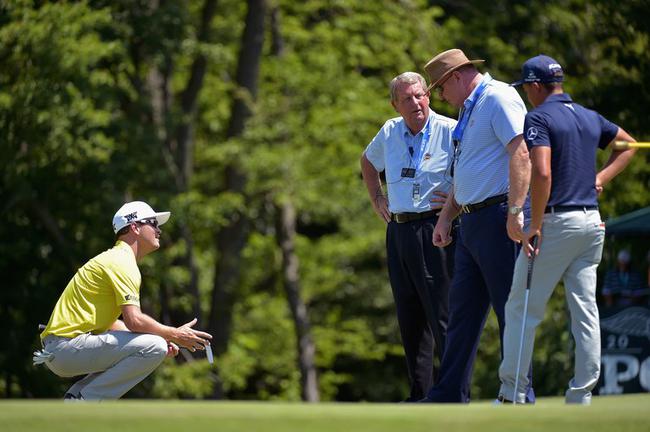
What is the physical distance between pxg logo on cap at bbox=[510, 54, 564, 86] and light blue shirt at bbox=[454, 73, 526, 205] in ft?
1.02

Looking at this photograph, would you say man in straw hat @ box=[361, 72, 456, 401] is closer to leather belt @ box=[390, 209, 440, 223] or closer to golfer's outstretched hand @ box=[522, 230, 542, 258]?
leather belt @ box=[390, 209, 440, 223]

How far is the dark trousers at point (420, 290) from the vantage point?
25.7 feet

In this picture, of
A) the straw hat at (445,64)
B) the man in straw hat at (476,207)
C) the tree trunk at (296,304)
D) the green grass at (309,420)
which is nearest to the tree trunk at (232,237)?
the tree trunk at (296,304)

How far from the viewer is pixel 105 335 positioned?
760 centimetres

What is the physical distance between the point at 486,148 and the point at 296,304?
1956cm

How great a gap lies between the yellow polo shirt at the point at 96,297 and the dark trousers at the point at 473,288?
1850 millimetres

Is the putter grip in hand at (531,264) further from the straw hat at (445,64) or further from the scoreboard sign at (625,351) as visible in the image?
the scoreboard sign at (625,351)

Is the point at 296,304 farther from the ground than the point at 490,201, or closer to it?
closer to it

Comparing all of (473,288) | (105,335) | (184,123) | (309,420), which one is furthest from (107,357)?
(184,123)

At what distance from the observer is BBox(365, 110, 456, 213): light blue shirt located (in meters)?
7.94

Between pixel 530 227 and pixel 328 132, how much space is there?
17.8 meters

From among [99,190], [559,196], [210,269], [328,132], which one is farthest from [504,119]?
[210,269]

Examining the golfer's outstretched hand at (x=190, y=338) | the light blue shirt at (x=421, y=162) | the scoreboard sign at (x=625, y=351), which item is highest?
the light blue shirt at (x=421, y=162)

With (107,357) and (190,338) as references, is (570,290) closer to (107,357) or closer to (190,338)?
(190,338)
